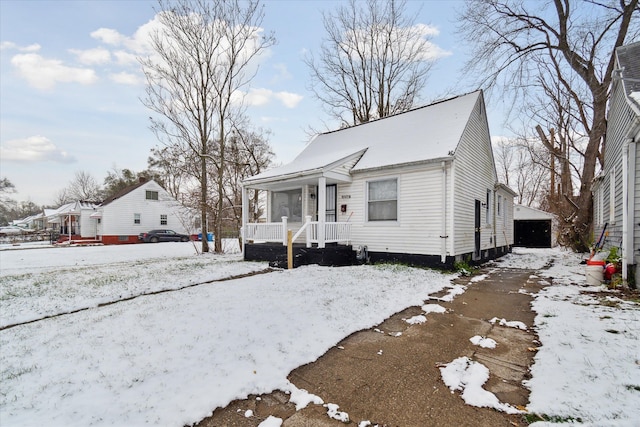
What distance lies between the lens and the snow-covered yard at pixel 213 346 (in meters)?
2.31

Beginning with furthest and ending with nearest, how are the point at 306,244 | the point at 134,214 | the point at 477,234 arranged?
1. the point at 134,214
2. the point at 477,234
3. the point at 306,244

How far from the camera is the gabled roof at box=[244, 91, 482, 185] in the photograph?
29.9 ft

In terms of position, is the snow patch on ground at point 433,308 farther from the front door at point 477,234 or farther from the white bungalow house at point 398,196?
the front door at point 477,234

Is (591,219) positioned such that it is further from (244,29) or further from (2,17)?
(2,17)

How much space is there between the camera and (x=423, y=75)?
2122 cm

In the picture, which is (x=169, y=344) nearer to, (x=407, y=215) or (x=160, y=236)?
(x=407, y=215)

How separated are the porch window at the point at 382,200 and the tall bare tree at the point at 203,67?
8922mm

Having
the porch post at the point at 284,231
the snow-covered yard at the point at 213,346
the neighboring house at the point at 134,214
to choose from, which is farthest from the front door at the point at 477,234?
the neighboring house at the point at 134,214

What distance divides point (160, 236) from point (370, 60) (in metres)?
23.5

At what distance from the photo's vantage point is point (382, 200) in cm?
955

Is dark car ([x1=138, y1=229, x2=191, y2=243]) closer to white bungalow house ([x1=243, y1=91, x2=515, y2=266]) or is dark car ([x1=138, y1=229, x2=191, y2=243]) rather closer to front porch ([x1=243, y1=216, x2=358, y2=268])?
white bungalow house ([x1=243, y1=91, x2=515, y2=266])

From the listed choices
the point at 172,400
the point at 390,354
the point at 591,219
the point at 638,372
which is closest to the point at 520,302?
the point at 638,372

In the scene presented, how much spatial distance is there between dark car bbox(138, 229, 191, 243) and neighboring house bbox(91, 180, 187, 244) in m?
1.15

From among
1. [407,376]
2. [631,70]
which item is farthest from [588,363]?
[631,70]
